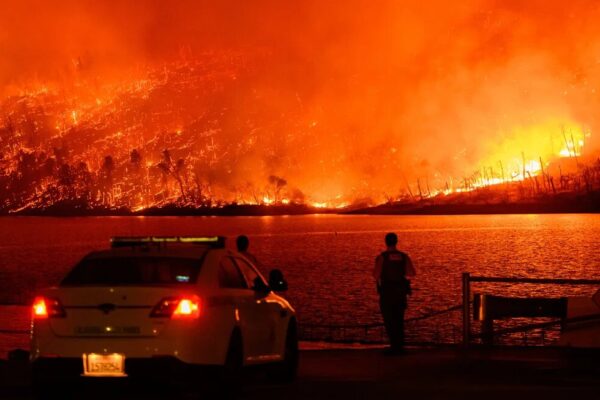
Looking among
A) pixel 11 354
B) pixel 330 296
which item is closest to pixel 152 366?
pixel 11 354

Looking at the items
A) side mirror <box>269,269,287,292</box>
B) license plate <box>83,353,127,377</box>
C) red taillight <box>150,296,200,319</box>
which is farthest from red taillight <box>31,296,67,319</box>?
side mirror <box>269,269,287,292</box>

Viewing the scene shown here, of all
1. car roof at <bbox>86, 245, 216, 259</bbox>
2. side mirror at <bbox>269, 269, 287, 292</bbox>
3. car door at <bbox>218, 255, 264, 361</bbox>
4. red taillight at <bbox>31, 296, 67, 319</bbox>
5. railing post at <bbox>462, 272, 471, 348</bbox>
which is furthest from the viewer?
railing post at <bbox>462, 272, 471, 348</bbox>

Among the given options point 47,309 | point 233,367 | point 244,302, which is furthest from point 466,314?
point 47,309

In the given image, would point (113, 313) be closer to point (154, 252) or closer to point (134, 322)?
point (134, 322)

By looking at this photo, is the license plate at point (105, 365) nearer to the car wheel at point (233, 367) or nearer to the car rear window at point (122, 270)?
the car rear window at point (122, 270)

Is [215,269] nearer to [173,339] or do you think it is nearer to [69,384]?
[173,339]

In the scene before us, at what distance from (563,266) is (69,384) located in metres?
116

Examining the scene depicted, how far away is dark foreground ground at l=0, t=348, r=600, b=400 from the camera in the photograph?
1273 cm

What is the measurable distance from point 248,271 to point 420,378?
2.92 meters

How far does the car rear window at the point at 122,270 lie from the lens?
38.5 ft

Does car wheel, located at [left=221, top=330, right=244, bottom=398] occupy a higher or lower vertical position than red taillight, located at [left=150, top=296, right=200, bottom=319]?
lower

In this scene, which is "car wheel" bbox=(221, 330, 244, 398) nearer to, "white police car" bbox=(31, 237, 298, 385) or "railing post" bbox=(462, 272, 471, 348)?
"white police car" bbox=(31, 237, 298, 385)

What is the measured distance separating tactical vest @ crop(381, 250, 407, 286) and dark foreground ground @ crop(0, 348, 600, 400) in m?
1.29

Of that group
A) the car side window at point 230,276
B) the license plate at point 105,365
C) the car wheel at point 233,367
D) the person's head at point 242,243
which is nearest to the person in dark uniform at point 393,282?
the person's head at point 242,243
